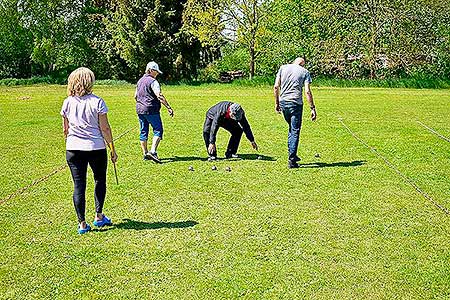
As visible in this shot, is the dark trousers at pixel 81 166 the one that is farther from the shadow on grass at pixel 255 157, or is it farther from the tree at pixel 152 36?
the tree at pixel 152 36

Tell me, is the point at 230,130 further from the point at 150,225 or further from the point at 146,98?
the point at 150,225

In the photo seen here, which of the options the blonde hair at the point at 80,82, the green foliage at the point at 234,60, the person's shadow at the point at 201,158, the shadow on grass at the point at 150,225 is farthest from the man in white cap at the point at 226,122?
the green foliage at the point at 234,60

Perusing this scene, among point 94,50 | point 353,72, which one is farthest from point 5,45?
point 353,72

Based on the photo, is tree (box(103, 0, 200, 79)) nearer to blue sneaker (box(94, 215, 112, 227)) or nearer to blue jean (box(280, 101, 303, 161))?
blue jean (box(280, 101, 303, 161))

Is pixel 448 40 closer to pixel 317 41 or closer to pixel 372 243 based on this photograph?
pixel 317 41

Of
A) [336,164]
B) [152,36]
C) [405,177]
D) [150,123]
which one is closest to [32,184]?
[150,123]

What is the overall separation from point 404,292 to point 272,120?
13487 millimetres

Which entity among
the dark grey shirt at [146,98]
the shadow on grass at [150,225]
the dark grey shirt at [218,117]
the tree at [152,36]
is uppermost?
the tree at [152,36]

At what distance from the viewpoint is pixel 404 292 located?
493 cm

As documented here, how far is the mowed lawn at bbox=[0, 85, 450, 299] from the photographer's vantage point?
5.11 meters

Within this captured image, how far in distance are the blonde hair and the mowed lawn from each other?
172 cm

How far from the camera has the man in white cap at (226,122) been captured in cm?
1018

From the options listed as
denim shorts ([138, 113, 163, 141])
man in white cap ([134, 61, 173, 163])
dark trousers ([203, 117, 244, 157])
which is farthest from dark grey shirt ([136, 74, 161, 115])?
dark trousers ([203, 117, 244, 157])

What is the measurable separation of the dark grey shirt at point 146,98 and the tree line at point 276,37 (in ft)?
108
